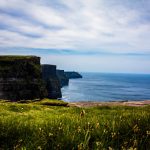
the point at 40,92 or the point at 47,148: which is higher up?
the point at 47,148

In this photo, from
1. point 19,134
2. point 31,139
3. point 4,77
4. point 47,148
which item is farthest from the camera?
point 4,77

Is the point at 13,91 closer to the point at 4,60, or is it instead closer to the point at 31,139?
the point at 4,60

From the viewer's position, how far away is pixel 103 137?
6285 millimetres

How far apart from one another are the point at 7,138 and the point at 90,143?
170 centimetres

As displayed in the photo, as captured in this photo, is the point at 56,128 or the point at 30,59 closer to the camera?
the point at 56,128

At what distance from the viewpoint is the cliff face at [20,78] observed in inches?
4966

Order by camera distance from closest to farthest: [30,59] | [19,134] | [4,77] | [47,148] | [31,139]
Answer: [47,148] → [31,139] → [19,134] → [4,77] → [30,59]

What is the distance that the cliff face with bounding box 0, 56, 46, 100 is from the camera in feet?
414

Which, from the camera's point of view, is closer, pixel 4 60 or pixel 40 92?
pixel 4 60

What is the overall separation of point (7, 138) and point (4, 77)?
402 ft

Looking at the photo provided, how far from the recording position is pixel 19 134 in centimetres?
669

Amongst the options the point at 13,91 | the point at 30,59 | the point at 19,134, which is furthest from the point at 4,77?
the point at 19,134

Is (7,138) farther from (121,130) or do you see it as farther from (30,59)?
(30,59)

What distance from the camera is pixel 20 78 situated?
132 m
